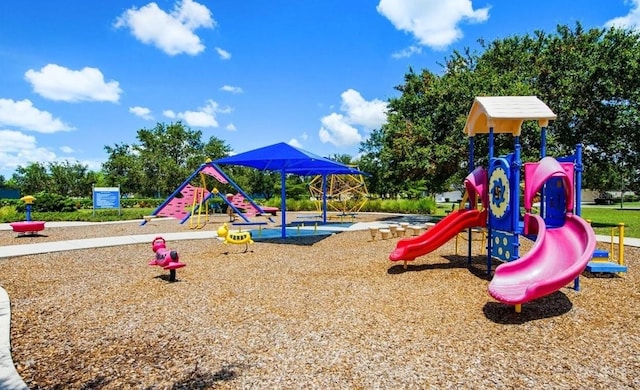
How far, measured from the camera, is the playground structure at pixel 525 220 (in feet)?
18.3

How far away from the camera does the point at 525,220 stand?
23.3 feet

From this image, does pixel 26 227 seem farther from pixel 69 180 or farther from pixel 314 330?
pixel 69 180

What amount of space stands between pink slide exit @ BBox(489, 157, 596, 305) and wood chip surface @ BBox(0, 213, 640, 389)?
0.42 m

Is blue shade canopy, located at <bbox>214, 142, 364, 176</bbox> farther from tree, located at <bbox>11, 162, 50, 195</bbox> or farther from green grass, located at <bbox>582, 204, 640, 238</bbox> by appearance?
tree, located at <bbox>11, 162, 50, 195</bbox>

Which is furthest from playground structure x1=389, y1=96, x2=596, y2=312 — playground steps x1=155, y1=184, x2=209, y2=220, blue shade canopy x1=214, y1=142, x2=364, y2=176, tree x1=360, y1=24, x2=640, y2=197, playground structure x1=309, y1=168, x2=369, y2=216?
playground structure x1=309, y1=168, x2=369, y2=216

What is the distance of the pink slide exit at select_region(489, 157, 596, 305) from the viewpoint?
17.2 ft

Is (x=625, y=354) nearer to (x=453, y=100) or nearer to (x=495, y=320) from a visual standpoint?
(x=495, y=320)

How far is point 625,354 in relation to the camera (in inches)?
167

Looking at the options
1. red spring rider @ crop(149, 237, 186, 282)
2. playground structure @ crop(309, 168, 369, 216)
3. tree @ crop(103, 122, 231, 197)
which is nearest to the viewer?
red spring rider @ crop(149, 237, 186, 282)

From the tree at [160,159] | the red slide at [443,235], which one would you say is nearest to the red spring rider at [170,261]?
the red slide at [443,235]

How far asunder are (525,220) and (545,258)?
47.0 inches

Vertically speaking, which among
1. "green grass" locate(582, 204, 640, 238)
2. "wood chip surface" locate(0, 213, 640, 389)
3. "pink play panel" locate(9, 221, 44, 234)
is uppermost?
"pink play panel" locate(9, 221, 44, 234)

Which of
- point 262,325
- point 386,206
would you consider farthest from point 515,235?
point 386,206

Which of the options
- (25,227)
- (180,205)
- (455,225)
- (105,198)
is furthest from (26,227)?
(455,225)
